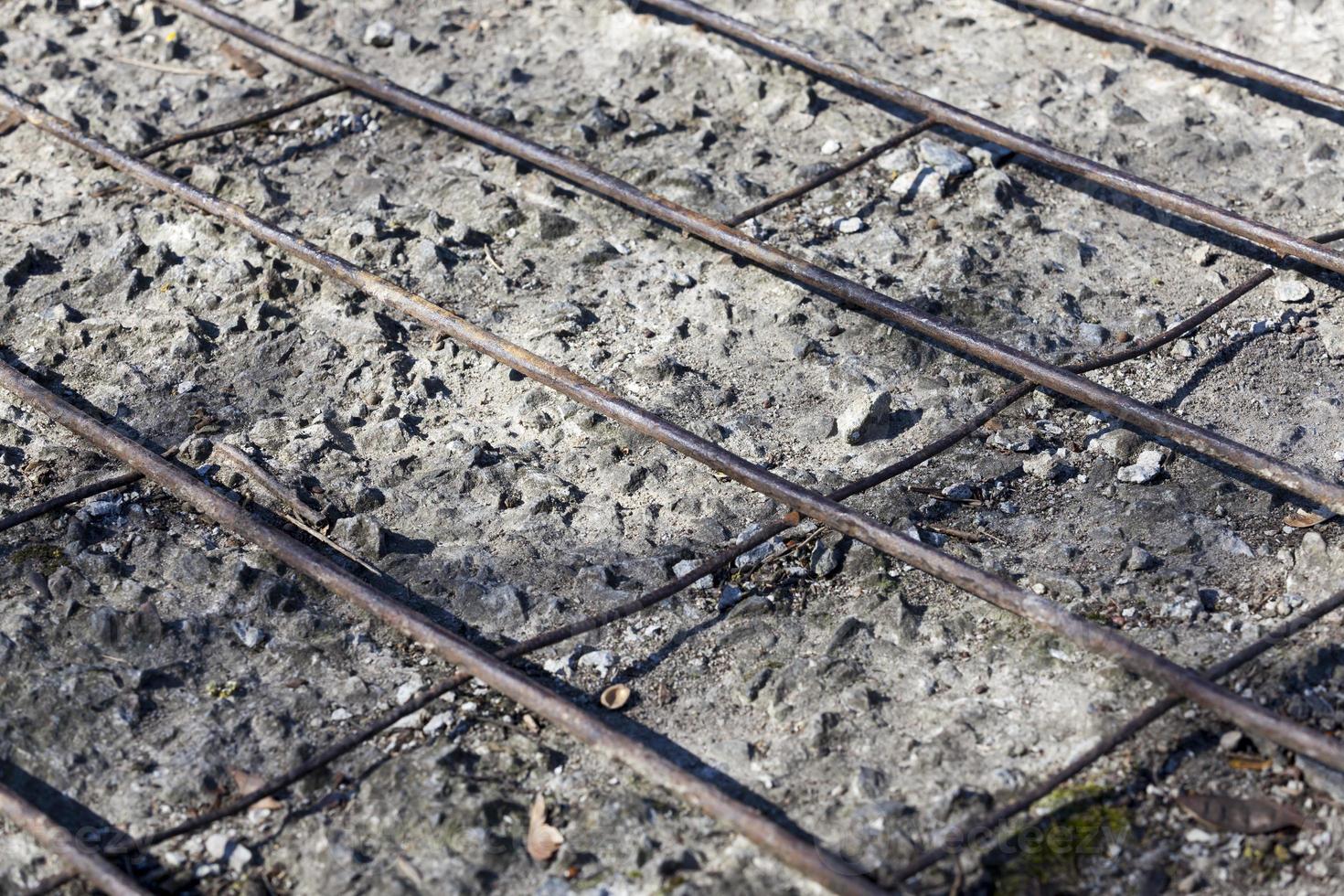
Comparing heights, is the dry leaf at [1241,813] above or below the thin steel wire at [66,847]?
above

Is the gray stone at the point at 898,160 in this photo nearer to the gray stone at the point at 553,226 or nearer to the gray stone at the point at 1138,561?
the gray stone at the point at 553,226

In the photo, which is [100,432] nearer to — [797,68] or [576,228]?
[576,228]

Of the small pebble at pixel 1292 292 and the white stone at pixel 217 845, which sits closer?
the white stone at pixel 217 845

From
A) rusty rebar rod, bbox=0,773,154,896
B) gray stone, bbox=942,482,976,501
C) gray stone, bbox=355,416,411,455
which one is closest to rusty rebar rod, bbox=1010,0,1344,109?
gray stone, bbox=942,482,976,501

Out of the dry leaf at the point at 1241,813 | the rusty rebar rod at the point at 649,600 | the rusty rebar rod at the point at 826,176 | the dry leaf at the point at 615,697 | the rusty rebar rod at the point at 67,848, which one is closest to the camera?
the rusty rebar rod at the point at 67,848

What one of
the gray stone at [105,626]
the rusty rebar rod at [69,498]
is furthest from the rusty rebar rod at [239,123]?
the gray stone at [105,626]
